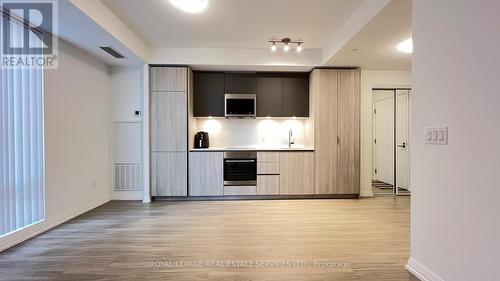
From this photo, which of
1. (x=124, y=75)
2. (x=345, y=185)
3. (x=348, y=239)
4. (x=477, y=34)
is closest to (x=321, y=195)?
(x=345, y=185)

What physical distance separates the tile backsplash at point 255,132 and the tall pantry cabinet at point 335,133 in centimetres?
65

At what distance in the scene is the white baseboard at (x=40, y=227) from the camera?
98.7 inches

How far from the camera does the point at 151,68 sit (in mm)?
4340

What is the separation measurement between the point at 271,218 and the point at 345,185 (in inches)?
70.7

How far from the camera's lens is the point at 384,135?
556 cm

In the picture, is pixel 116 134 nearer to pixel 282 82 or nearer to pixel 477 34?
pixel 282 82

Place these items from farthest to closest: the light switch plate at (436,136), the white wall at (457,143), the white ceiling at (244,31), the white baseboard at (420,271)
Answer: the white ceiling at (244,31)
the white baseboard at (420,271)
the light switch plate at (436,136)
the white wall at (457,143)

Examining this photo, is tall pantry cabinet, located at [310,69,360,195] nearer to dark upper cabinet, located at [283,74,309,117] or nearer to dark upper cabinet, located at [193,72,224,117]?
dark upper cabinet, located at [283,74,309,117]

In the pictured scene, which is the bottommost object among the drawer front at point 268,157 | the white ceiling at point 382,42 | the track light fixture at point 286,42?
the drawer front at point 268,157

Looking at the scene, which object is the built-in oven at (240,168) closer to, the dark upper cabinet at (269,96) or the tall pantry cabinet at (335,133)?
the dark upper cabinet at (269,96)

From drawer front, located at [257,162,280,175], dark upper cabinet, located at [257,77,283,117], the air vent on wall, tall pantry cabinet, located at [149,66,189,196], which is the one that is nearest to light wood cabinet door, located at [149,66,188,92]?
tall pantry cabinet, located at [149,66,189,196]

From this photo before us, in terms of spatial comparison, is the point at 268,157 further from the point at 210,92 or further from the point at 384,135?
the point at 384,135

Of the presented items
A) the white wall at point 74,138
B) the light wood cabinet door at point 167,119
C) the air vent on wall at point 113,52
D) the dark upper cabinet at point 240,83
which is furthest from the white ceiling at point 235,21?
the white wall at point 74,138

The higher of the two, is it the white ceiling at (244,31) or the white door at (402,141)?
the white ceiling at (244,31)
